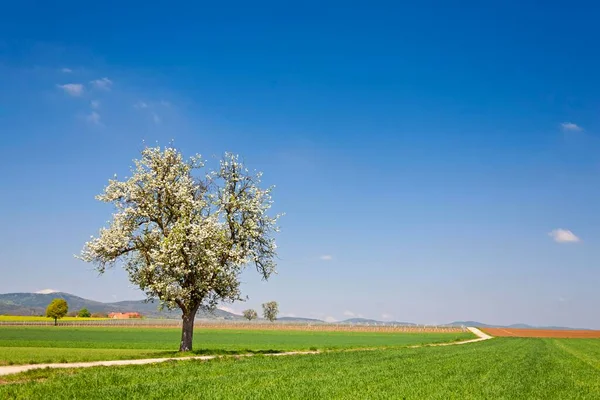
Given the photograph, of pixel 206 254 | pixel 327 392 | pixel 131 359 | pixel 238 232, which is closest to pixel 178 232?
pixel 206 254

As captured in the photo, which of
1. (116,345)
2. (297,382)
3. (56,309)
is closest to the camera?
(297,382)

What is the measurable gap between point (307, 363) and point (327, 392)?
584 inches

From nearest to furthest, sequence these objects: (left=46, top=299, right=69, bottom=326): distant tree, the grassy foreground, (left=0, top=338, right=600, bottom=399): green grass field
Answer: (left=0, top=338, right=600, bottom=399): green grass field < the grassy foreground < (left=46, top=299, right=69, bottom=326): distant tree

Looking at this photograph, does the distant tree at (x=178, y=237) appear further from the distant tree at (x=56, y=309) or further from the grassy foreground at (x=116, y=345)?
the distant tree at (x=56, y=309)

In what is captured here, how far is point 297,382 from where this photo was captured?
25.5 metres

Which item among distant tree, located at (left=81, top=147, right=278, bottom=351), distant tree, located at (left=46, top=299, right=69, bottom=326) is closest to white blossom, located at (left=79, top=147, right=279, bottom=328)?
distant tree, located at (left=81, top=147, right=278, bottom=351)

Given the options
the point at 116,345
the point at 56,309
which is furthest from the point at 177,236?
the point at 56,309

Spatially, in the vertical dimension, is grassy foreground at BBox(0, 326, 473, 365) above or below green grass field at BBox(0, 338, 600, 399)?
below

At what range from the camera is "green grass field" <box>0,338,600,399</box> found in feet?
66.7

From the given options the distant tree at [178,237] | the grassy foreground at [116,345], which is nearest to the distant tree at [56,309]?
the grassy foreground at [116,345]

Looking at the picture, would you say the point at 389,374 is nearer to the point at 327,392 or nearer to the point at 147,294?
the point at 327,392

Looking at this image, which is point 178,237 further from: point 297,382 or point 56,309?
point 56,309

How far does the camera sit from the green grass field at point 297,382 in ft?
66.7

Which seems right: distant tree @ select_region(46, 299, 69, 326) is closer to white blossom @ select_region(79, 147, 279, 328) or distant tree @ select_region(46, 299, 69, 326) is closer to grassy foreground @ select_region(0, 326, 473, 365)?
grassy foreground @ select_region(0, 326, 473, 365)
